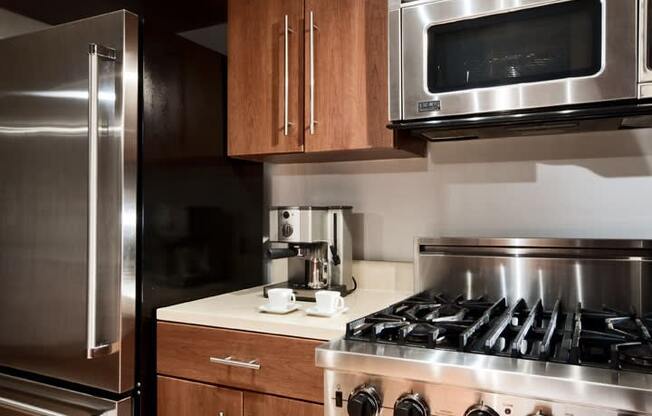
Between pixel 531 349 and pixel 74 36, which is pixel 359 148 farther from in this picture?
pixel 74 36

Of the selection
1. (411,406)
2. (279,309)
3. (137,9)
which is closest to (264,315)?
(279,309)

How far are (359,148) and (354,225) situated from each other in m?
0.44

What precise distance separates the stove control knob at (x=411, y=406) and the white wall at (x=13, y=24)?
6.93 feet

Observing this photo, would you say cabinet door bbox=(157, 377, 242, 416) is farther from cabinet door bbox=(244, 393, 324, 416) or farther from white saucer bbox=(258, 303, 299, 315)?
white saucer bbox=(258, 303, 299, 315)

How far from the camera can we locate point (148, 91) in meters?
1.45

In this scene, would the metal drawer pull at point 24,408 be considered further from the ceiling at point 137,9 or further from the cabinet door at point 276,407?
the ceiling at point 137,9

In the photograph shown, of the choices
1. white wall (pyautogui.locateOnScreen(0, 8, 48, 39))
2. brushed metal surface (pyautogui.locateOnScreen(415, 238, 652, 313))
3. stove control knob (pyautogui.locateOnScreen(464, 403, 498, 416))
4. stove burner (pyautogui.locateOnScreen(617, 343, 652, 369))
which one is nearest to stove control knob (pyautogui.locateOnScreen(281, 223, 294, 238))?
brushed metal surface (pyautogui.locateOnScreen(415, 238, 652, 313))

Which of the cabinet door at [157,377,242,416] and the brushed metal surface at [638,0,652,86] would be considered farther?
the cabinet door at [157,377,242,416]

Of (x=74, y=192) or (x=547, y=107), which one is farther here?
(x=74, y=192)

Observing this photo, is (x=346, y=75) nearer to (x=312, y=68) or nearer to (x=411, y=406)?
(x=312, y=68)

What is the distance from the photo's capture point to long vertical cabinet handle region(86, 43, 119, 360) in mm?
1314

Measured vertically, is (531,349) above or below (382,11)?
below

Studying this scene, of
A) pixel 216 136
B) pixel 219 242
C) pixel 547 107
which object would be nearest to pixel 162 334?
pixel 219 242

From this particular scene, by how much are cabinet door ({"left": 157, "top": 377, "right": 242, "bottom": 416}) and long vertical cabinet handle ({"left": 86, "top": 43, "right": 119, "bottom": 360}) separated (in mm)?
212
